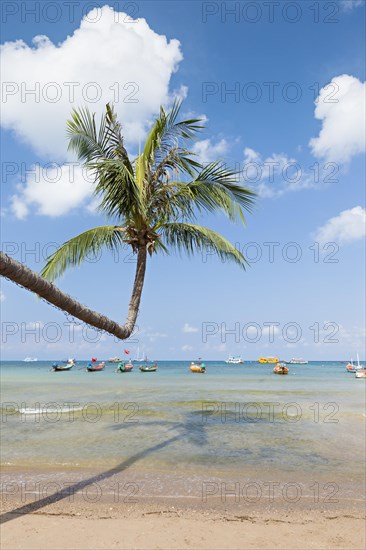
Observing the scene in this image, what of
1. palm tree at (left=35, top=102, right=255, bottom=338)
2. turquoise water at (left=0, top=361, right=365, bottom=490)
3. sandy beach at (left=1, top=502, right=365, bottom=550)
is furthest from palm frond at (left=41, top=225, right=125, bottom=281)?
turquoise water at (left=0, top=361, right=365, bottom=490)

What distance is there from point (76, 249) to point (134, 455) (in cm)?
786

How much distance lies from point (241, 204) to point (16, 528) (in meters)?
7.17

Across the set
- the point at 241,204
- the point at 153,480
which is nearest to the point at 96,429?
the point at 153,480

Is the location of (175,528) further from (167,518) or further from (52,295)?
(52,295)

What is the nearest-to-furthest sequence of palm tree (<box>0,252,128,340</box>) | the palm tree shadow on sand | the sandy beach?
palm tree (<box>0,252,128,340</box>) → the sandy beach → the palm tree shadow on sand

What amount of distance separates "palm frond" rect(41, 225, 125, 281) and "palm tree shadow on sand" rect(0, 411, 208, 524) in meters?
4.64

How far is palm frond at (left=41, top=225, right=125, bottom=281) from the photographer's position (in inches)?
293

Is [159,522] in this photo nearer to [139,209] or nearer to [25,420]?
[139,209]

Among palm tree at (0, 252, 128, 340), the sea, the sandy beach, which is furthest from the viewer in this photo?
the sea

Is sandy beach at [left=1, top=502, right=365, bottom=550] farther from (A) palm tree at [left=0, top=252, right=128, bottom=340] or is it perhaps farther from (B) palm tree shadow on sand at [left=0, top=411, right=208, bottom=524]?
(A) palm tree at [left=0, top=252, right=128, bottom=340]

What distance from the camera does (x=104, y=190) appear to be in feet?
22.8

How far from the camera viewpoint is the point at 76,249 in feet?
24.8

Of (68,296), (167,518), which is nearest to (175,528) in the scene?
(167,518)

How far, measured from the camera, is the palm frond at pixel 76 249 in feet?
24.4
